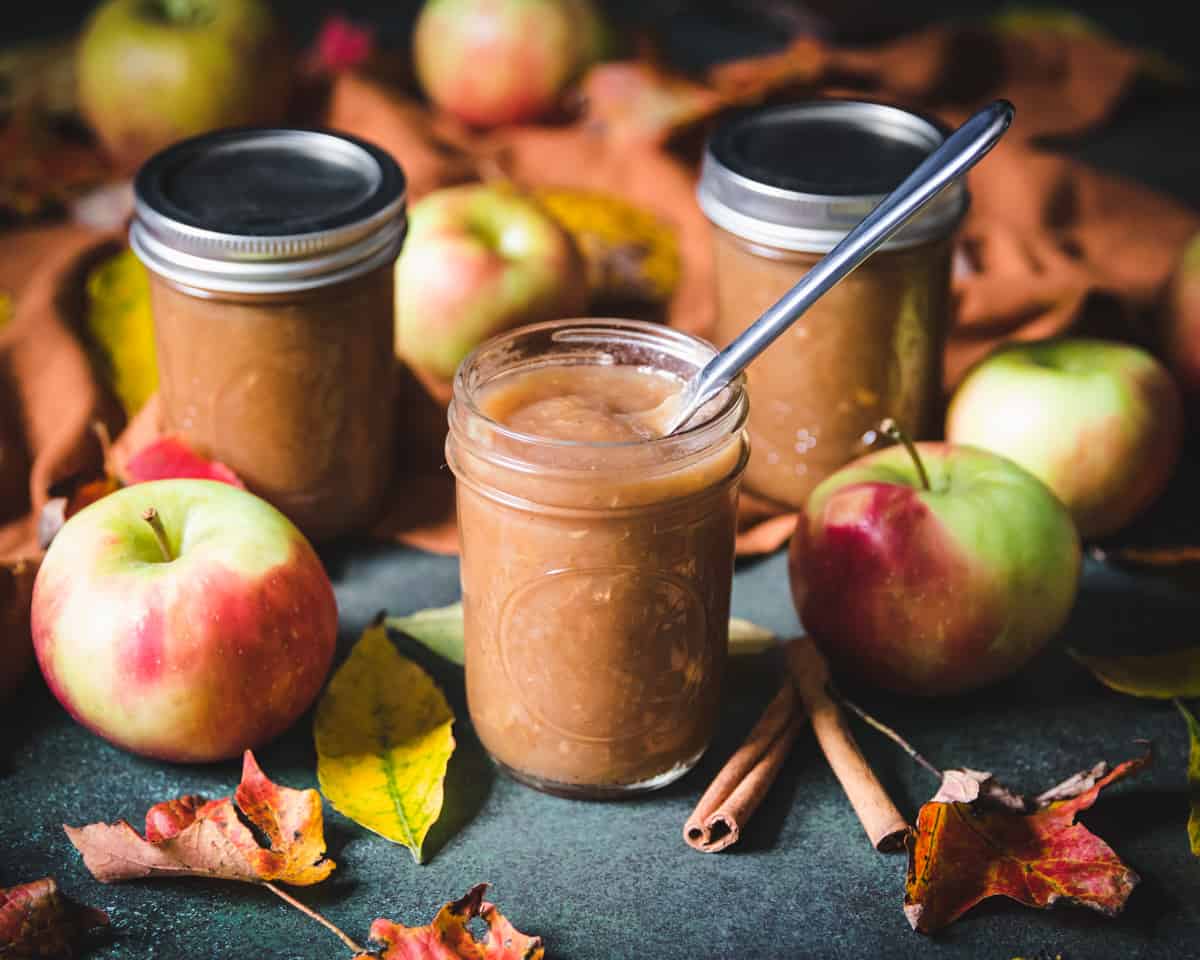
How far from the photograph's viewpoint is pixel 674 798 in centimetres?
102

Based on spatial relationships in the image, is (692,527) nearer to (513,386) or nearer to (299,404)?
(513,386)

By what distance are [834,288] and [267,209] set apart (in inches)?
19.3

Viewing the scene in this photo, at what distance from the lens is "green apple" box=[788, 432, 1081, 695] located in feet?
3.46

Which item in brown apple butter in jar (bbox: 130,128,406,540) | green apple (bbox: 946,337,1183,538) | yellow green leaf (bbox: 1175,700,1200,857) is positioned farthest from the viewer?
green apple (bbox: 946,337,1183,538)

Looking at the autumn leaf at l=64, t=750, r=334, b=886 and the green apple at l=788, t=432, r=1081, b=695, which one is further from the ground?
the green apple at l=788, t=432, r=1081, b=695

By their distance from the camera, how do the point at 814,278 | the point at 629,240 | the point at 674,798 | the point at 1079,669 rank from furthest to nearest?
the point at 629,240
the point at 1079,669
the point at 674,798
the point at 814,278

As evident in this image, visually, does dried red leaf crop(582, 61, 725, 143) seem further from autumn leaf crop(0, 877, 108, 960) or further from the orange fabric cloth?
autumn leaf crop(0, 877, 108, 960)

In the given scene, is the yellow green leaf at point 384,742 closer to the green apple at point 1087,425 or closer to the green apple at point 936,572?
the green apple at point 936,572

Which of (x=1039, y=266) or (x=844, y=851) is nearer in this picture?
(x=844, y=851)

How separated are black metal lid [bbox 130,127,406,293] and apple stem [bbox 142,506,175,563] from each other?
23cm

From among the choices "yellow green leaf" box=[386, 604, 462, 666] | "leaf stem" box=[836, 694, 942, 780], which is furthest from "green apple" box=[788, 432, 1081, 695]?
"yellow green leaf" box=[386, 604, 462, 666]

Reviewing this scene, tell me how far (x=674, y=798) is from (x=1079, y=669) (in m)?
0.38

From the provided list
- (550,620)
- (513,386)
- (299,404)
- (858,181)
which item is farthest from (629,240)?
(550,620)

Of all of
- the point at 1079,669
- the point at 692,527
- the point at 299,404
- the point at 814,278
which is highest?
the point at 814,278
